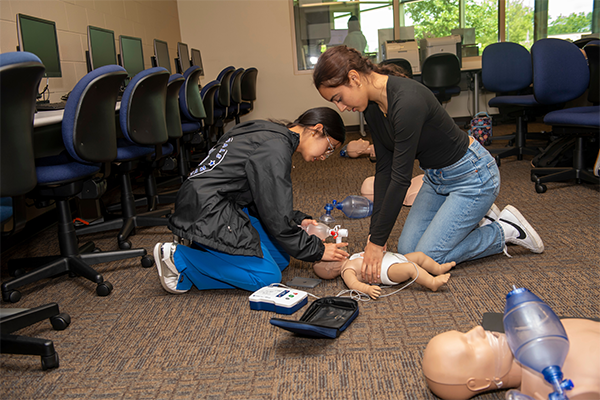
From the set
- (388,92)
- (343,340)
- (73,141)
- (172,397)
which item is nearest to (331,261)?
(343,340)

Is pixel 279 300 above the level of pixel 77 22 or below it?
below

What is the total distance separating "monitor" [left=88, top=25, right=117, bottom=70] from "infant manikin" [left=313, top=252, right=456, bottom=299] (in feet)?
9.09

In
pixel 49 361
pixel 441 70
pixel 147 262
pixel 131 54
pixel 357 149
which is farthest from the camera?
pixel 441 70

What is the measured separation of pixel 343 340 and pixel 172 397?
495 millimetres

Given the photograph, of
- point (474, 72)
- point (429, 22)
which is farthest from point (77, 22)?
point (429, 22)

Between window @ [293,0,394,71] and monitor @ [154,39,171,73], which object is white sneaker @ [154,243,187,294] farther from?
window @ [293,0,394,71]

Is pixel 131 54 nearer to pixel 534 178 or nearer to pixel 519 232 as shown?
pixel 534 178

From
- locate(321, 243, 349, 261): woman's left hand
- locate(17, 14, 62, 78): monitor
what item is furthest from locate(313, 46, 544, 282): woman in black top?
locate(17, 14, 62, 78): monitor

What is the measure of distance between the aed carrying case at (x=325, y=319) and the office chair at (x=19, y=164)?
0.69 m

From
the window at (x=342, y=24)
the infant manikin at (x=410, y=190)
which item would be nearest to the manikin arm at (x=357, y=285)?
the infant manikin at (x=410, y=190)

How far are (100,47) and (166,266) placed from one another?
2.70 metres

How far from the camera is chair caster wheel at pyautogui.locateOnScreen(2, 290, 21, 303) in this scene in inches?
70.2

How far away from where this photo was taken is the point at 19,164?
141 cm

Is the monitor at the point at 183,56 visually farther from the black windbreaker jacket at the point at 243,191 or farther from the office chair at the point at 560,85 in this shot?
the black windbreaker jacket at the point at 243,191
